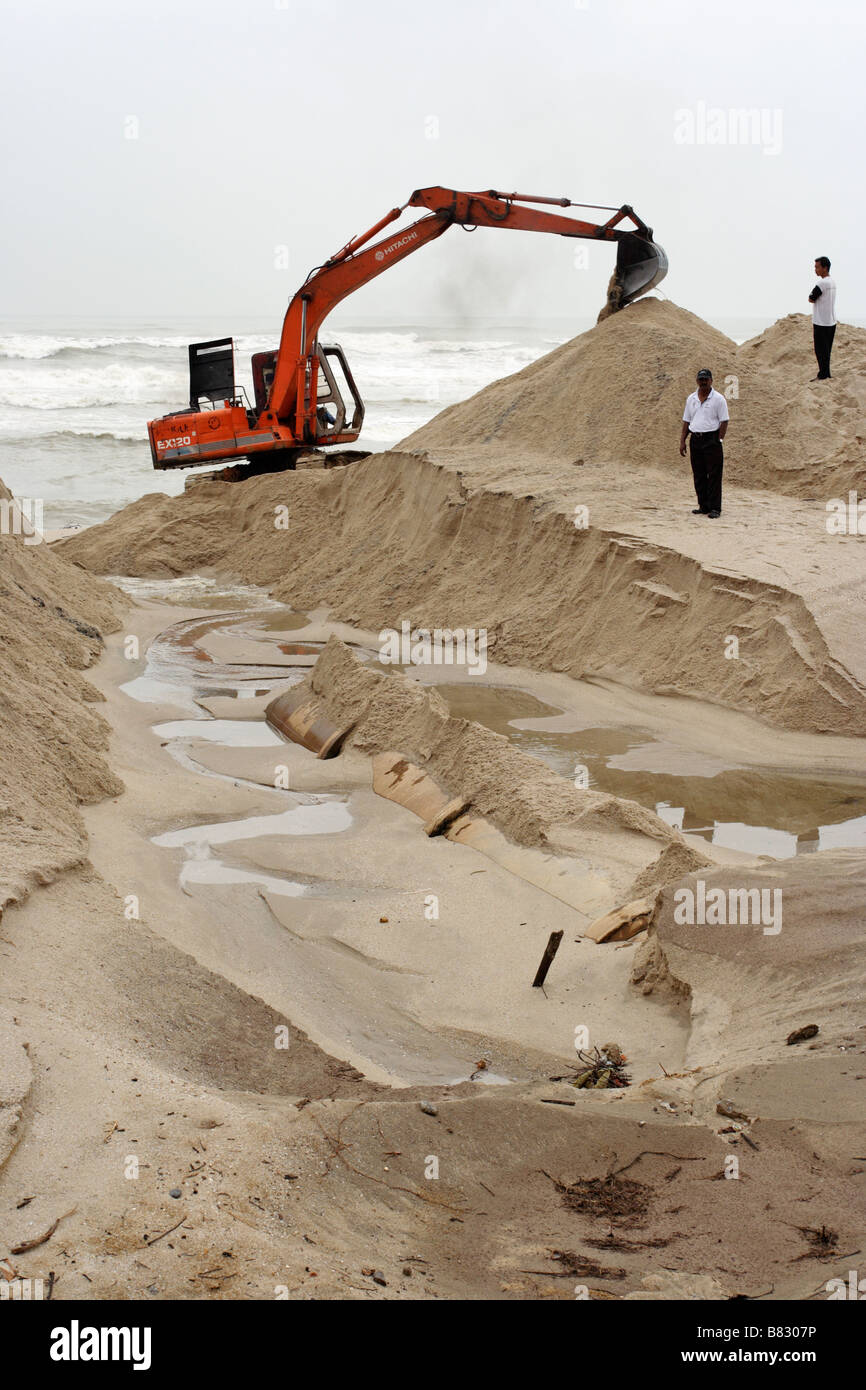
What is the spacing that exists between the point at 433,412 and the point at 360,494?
21.7 m

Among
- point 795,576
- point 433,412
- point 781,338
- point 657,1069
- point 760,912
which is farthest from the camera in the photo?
point 433,412

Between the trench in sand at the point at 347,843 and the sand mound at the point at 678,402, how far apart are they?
11.3ft

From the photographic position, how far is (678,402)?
1212 cm

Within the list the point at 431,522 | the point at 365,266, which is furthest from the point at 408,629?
the point at 365,266

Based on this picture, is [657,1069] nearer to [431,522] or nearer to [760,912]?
[760,912]

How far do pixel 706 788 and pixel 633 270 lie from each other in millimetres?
8156

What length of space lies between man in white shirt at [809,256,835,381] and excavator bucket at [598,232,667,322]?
2.04 m

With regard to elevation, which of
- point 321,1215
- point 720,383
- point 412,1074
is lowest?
point 412,1074

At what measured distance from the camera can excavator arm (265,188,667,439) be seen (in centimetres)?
1330

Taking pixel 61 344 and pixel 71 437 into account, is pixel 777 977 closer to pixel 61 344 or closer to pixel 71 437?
pixel 71 437

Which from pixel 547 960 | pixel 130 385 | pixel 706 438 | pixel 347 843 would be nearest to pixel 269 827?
pixel 347 843

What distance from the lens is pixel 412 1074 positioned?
417cm

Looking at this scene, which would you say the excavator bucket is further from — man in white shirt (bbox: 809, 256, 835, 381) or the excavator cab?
the excavator cab

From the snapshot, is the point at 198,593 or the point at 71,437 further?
the point at 71,437
